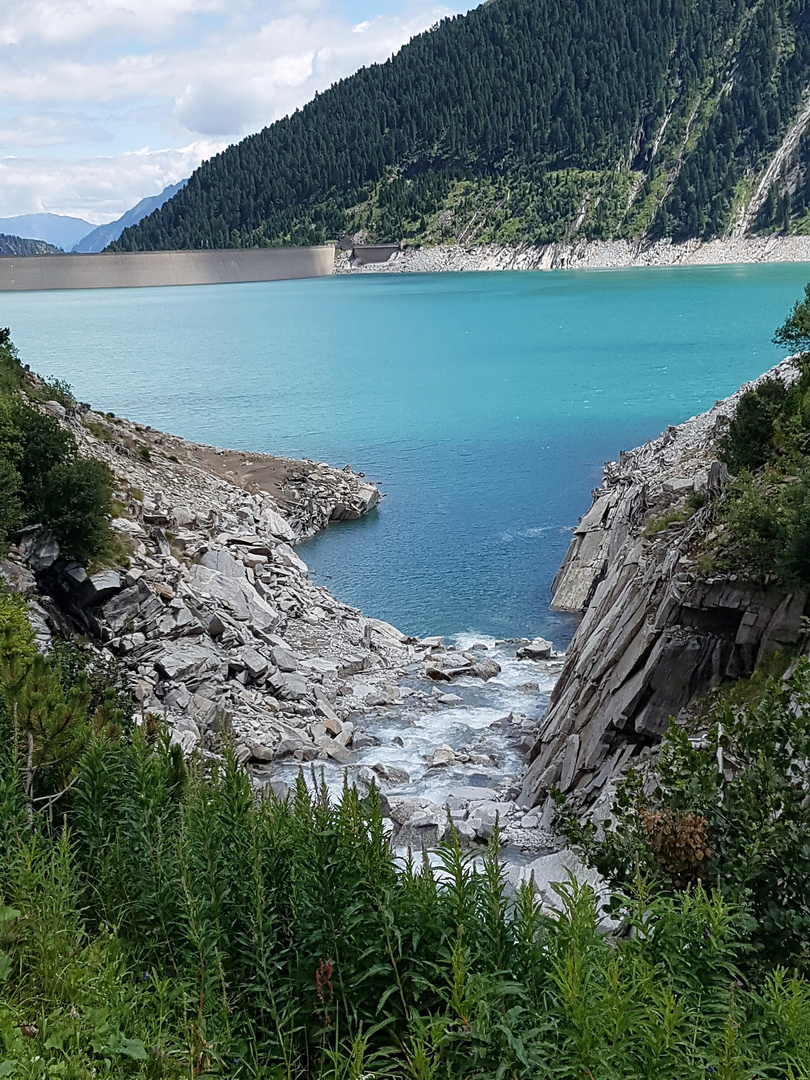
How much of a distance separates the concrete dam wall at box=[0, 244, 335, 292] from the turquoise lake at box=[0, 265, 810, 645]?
20.1 m

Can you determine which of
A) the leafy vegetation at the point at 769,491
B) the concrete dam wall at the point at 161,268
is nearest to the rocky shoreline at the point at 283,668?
the leafy vegetation at the point at 769,491

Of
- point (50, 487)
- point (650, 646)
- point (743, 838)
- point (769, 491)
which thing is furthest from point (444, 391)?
point (743, 838)

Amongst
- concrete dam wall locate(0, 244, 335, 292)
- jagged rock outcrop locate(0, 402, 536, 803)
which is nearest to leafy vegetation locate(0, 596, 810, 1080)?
jagged rock outcrop locate(0, 402, 536, 803)

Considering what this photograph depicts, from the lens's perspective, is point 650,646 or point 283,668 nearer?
point 650,646

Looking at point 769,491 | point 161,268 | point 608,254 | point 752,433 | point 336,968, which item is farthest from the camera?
point 608,254

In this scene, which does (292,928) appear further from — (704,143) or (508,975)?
(704,143)

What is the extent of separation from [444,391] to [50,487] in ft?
153

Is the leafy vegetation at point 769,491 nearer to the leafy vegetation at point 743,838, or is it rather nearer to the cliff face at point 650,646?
the cliff face at point 650,646

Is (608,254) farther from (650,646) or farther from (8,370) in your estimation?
(650,646)

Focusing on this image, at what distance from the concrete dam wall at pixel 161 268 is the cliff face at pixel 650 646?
151637 mm

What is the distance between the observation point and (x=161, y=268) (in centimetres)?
16488

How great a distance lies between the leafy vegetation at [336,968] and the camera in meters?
3.92

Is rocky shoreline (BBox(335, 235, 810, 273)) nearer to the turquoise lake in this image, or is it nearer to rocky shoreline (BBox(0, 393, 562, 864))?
the turquoise lake

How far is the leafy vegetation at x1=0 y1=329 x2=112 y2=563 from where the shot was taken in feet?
62.3
